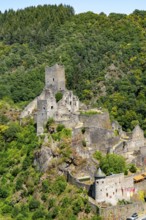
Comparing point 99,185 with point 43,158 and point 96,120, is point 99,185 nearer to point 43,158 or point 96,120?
point 43,158

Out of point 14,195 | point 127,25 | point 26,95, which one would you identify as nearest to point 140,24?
point 127,25

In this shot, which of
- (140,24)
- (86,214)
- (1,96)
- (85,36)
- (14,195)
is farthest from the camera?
(140,24)

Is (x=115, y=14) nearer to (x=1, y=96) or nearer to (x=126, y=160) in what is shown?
(x=1, y=96)

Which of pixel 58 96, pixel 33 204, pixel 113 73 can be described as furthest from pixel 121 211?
pixel 113 73

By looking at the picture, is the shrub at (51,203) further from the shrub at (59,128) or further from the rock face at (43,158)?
the shrub at (59,128)

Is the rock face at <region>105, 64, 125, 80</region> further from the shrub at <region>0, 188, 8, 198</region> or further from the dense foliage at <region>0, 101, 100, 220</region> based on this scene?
the shrub at <region>0, 188, 8, 198</region>
